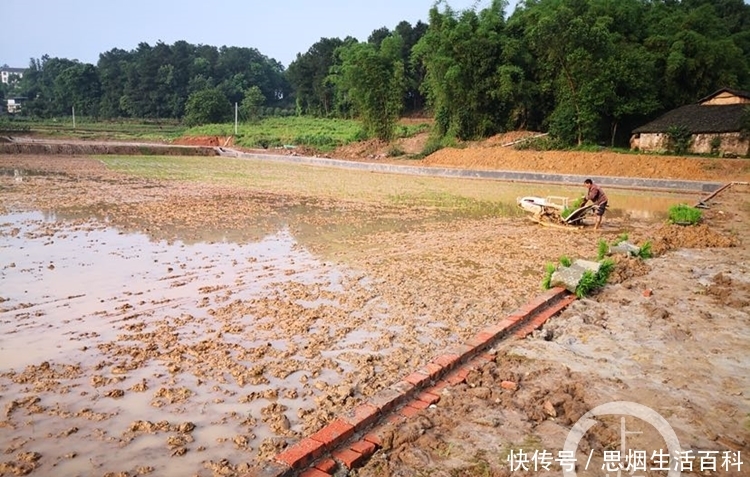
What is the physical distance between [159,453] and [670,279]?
769cm

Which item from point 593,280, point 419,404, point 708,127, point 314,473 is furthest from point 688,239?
point 708,127

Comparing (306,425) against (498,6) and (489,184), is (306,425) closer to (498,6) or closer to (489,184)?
(489,184)

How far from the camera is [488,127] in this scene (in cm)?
3703

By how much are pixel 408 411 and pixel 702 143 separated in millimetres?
31385

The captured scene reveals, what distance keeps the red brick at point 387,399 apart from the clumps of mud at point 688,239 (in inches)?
319

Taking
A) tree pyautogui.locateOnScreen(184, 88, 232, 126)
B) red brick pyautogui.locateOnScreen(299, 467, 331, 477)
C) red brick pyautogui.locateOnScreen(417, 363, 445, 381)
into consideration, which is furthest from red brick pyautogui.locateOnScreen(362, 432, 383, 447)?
tree pyautogui.locateOnScreen(184, 88, 232, 126)

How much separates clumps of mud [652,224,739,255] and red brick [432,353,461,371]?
23.6 ft

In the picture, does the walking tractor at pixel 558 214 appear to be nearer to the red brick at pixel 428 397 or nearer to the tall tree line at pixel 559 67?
the red brick at pixel 428 397

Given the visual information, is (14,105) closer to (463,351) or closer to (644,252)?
(644,252)

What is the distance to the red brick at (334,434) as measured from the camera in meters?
3.33

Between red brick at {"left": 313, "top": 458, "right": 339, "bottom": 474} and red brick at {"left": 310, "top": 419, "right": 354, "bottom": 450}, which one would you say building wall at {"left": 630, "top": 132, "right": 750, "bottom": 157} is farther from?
red brick at {"left": 313, "top": 458, "right": 339, "bottom": 474}

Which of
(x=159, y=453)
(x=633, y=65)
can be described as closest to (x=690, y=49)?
(x=633, y=65)

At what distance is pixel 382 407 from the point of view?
12.4 feet

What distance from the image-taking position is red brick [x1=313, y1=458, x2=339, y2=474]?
3.16 m
